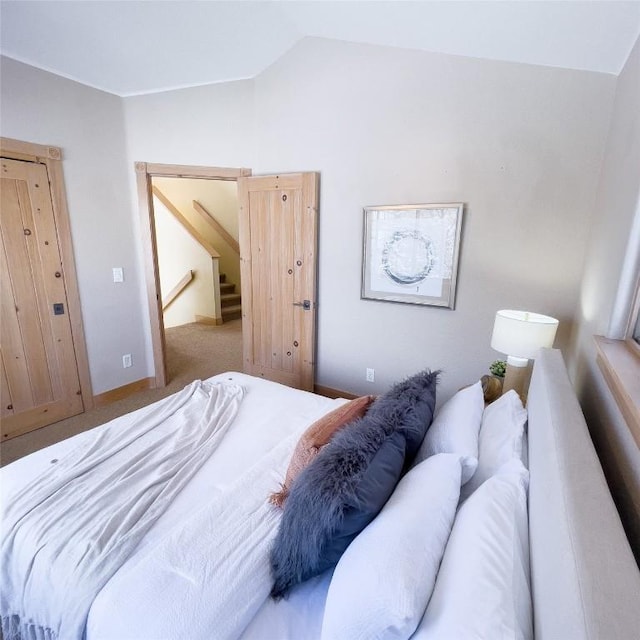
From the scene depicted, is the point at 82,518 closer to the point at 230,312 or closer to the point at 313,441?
the point at 313,441

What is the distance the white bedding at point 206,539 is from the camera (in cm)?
87

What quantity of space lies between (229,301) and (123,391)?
3.20 metres

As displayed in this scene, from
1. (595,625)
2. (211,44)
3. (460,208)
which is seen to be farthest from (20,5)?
(595,625)

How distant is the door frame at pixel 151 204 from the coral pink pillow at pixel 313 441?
2.51 meters

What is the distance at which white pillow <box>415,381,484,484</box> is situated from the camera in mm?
1164

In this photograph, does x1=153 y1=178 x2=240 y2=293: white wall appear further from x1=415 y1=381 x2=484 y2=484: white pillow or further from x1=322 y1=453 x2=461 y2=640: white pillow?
x1=322 y1=453 x2=461 y2=640: white pillow

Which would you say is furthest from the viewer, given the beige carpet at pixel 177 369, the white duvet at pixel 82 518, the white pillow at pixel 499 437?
the beige carpet at pixel 177 369

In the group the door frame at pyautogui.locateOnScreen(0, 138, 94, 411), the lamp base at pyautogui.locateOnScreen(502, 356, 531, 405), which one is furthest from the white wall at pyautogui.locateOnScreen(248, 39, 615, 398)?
the door frame at pyautogui.locateOnScreen(0, 138, 94, 411)

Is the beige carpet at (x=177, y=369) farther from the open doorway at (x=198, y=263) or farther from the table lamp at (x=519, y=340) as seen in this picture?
the table lamp at (x=519, y=340)

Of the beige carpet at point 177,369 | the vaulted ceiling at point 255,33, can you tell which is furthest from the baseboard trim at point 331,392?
the vaulted ceiling at point 255,33

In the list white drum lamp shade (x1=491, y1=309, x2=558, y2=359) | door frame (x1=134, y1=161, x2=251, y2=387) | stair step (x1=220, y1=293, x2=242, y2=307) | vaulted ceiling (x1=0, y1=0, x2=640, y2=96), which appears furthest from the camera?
stair step (x1=220, y1=293, x2=242, y2=307)

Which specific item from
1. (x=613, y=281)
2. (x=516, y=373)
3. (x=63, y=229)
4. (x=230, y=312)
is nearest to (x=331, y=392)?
(x=516, y=373)

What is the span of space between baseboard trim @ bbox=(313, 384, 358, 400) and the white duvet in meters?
1.65

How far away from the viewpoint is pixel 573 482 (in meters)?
0.71
